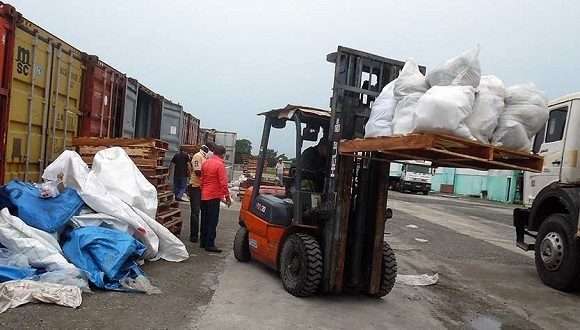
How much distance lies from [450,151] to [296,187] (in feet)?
7.17

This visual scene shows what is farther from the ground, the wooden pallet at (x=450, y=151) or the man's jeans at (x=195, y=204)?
the wooden pallet at (x=450, y=151)

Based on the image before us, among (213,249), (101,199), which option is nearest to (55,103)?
(101,199)

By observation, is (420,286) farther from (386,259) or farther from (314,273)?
(314,273)

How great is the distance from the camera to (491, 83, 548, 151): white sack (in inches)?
174

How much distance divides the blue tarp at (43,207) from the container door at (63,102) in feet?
5.47

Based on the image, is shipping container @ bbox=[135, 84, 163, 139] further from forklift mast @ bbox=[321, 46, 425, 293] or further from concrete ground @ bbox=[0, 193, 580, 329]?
forklift mast @ bbox=[321, 46, 425, 293]

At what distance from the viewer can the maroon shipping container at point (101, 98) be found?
8523 mm

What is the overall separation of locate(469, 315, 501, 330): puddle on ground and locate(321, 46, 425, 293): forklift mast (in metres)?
1.11

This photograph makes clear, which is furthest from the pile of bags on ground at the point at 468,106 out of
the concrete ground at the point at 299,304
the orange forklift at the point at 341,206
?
the concrete ground at the point at 299,304

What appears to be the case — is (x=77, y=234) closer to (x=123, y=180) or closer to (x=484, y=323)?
(x=123, y=180)

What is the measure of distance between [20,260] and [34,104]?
274 cm

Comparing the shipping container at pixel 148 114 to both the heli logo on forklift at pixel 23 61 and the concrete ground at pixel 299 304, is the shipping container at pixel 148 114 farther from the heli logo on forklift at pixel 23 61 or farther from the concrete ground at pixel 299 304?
the heli logo on forklift at pixel 23 61

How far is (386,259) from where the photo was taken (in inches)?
237

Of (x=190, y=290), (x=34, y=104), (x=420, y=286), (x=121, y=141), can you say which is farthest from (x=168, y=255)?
(x=420, y=286)
